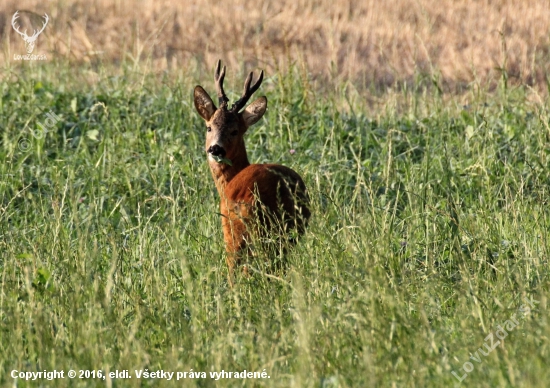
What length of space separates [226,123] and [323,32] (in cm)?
775

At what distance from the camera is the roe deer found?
15.4 ft

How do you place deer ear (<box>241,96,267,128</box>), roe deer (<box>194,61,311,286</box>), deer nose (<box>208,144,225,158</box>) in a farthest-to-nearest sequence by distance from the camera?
1. deer ear (<box>241,96,267,128</box>)
2. deer nose (<box>208,144,225,158</box>)
3. roe deer (<box>194,61,311,286</box>)

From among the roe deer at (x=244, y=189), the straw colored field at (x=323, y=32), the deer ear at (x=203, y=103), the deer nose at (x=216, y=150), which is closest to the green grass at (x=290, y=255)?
the roe deer at (x=244, y=189)

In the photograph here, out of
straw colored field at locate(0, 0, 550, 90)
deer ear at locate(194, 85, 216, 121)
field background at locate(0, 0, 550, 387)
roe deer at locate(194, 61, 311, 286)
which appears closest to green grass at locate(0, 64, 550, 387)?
field background at locate(0, 0, 550, 387)

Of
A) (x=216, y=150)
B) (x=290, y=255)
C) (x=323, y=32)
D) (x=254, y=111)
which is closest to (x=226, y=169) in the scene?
(x=216, y=150)

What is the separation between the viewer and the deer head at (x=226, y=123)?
513cm

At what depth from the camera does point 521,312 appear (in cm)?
376

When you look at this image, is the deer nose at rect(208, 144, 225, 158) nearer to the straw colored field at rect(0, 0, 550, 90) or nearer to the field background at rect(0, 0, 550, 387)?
the field background at rect(0, 0, 550, 387)

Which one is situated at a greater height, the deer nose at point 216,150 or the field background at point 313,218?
the deer nose at point 216,150

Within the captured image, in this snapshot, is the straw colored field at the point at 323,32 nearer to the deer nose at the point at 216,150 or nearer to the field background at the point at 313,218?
the field background at the point at 313,218

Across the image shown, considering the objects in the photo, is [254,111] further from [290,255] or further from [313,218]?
[290,255]

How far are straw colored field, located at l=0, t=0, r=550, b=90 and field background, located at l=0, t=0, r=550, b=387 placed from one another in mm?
51

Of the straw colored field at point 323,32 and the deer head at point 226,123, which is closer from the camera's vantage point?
the deer head at point 226,123

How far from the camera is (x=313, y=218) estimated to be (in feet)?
15.3
